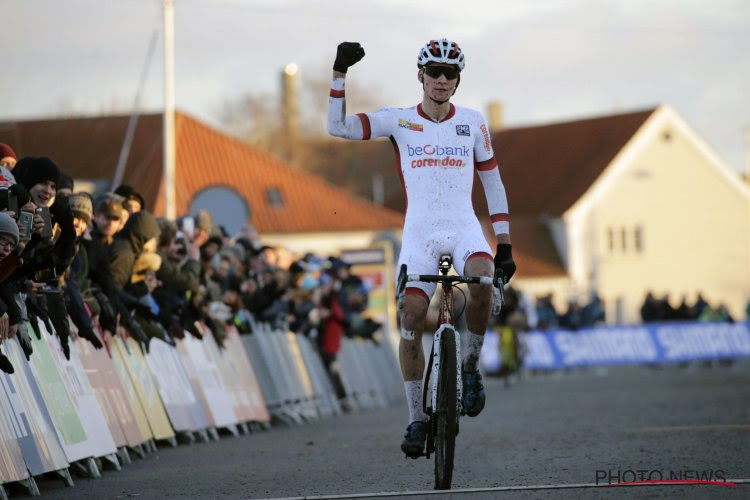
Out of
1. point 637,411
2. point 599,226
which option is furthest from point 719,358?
point 599,226

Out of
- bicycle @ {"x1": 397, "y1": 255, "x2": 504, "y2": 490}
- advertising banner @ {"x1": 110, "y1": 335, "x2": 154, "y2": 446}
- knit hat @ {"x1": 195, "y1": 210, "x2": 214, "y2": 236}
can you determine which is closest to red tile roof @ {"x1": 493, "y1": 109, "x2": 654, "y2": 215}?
knit hat @ {"x1": 195, "y1": 210, "x2": 214, "y2": 236}

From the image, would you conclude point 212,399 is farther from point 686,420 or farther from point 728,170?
point 728,170

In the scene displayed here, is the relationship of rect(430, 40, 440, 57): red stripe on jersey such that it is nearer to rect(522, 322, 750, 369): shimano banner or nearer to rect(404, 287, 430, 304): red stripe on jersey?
rect(404, 287, 430, 304): red stripe on jersey

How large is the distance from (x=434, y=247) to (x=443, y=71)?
1077 millimetres

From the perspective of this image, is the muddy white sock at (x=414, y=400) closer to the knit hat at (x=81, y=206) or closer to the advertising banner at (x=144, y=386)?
the knit hat at (x=81, y=206)

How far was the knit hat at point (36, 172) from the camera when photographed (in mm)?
11664

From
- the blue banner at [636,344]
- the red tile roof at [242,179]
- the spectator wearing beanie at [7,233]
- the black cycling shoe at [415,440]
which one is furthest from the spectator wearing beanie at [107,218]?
the red tile roof at [242,179]

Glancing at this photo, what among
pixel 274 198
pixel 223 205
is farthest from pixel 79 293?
pixel 274 198

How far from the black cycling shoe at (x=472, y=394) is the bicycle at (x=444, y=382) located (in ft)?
0.19

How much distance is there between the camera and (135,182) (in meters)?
48.8

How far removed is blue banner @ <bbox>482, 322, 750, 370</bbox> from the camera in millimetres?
41562

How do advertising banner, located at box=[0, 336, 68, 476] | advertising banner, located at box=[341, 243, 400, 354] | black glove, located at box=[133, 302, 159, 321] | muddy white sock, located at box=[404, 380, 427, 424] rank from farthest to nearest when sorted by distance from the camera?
advertising banner, located at box=[341, 243, 400, 354] < black glove, located at box=[133, 302, 159, 321] < advertising banner, located at box=[0, 336, 68, 476] < muddy white sock, located at box=[404, 380, 427, 424]

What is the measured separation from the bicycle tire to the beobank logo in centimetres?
127

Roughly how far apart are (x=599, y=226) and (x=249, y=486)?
241 ft
